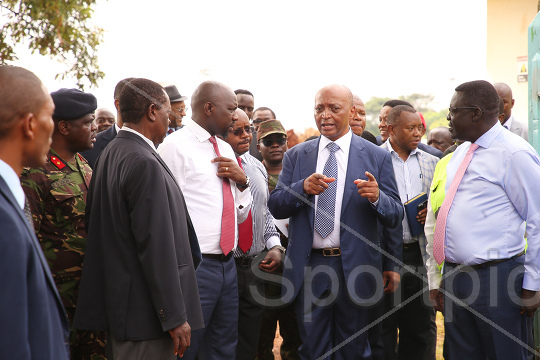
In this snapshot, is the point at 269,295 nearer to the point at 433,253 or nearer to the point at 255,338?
the point at 255,338

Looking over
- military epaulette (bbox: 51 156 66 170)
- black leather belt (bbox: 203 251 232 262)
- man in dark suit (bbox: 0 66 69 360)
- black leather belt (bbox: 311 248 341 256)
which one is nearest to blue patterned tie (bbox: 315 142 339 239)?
black leather belt (bbox: 311 248 341 256)

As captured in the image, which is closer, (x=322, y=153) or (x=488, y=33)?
(x=322, y=153)

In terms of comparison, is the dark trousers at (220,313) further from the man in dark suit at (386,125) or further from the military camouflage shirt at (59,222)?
the man in dark suit at (386,125)

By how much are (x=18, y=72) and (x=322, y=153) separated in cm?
285

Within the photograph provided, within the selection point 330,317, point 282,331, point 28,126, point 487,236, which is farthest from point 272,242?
point 28,126

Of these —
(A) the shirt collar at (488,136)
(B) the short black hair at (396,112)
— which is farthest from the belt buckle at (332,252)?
(B) the short black hair at (396,112)

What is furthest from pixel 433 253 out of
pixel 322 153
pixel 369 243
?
pixel 322 153

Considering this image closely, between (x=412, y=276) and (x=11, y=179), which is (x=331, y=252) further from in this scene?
(x=11, y=179)

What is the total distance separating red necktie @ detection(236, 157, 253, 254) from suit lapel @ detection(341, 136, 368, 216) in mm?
765

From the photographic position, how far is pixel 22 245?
1659 mm

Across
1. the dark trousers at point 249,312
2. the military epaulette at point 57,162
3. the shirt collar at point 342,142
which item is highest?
the military epaulette at point 57,162

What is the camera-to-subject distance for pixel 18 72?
1898 mm

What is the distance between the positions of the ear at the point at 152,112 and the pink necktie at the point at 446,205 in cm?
219

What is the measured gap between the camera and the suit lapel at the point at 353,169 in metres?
4.15
